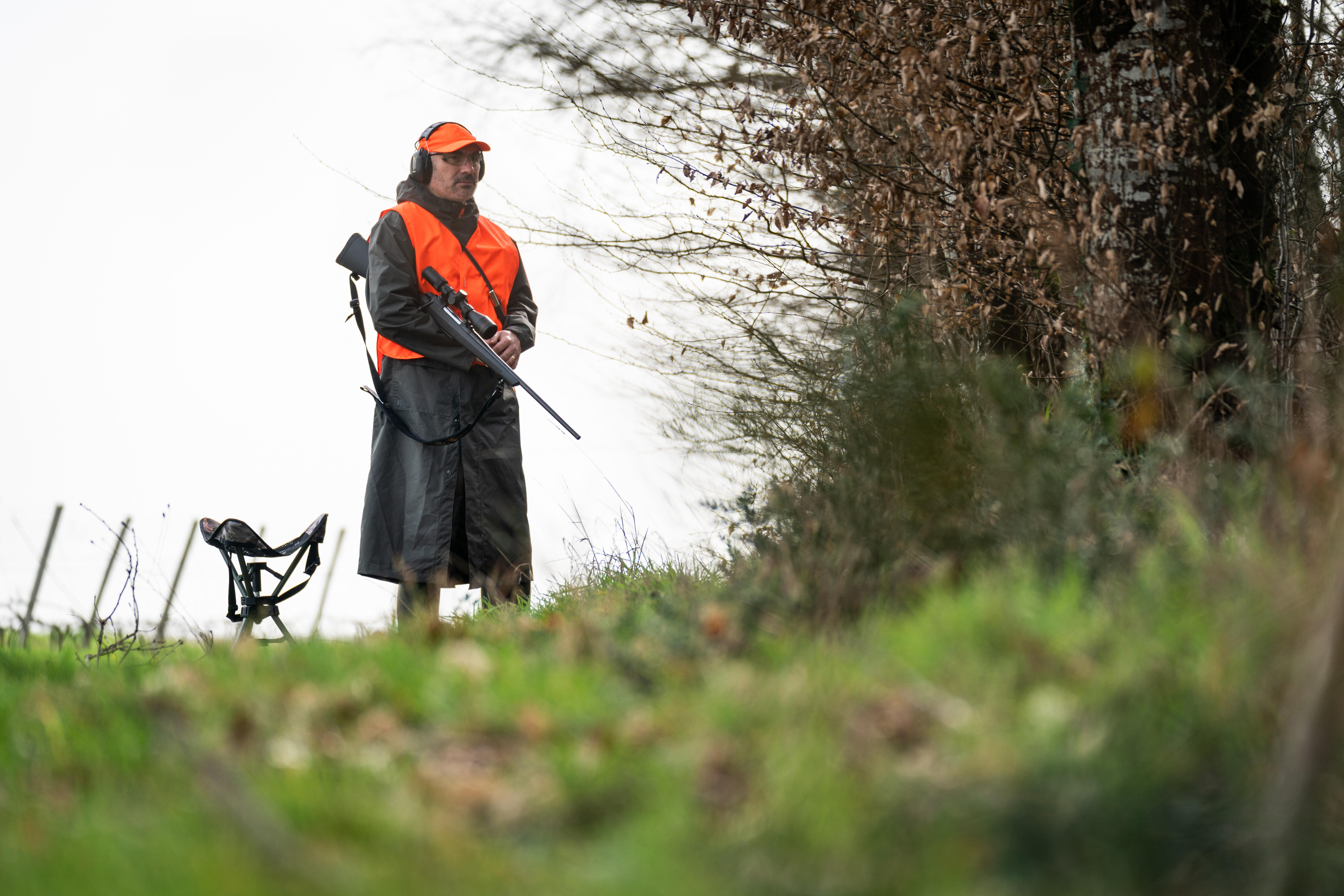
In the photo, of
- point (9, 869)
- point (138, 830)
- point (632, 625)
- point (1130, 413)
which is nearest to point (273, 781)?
point (138, 830)

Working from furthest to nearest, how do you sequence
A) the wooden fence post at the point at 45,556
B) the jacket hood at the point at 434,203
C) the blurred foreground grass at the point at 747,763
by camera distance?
the wooden fence post at the point at 45,556
the jacket hood at the point at 434,203
the blurred foreground grass at the point at 747,763

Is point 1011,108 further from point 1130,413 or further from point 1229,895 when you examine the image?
point 1229,895

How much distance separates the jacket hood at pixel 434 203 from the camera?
5.98 meters

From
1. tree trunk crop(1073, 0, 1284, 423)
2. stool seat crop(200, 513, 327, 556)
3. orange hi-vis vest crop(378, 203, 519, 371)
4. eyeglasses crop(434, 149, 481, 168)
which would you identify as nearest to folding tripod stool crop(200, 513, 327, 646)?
stool seat crop(200, 513, 327, 556)

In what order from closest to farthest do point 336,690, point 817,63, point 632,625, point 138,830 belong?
1. point 138,830
2. point 336,690
3. point 632,625
4. point 817,63

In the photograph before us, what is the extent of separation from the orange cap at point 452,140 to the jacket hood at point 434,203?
0.24 metres

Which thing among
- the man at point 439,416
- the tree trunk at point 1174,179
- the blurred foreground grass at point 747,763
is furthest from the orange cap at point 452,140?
the blurred foreground grass at point 747,763

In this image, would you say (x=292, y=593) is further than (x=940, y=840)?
Yes

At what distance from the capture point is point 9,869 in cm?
179

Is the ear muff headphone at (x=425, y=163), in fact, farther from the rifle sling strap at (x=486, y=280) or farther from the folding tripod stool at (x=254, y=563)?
the folding tripod stool at (x=254, y=563)

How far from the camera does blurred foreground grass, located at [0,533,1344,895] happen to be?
1657mm

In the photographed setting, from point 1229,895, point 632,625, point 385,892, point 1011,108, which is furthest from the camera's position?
point 1011,108

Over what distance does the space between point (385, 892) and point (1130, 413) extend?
3555 mm

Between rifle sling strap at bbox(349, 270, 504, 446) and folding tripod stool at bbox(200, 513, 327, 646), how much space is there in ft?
2.07
